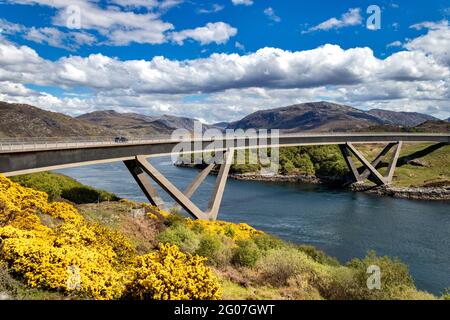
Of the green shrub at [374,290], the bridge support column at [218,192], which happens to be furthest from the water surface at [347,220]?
the green shrub at [374,290]

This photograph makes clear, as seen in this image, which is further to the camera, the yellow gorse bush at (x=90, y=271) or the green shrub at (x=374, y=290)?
the green shrub at (x=374, y=290)

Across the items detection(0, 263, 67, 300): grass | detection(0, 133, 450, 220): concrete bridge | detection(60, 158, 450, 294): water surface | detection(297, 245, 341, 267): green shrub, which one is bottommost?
detection(60, 158, 450, 294): water surface

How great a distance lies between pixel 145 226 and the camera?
33188 mm

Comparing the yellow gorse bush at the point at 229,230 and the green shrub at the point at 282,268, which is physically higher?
the green shrub at the point at 282,268

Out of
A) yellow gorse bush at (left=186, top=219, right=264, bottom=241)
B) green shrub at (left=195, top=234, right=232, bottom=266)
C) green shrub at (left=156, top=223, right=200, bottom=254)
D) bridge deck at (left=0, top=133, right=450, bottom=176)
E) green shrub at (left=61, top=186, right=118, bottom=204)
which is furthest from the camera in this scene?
green shrub at (left=61, top=186, right=118, bottom=204)

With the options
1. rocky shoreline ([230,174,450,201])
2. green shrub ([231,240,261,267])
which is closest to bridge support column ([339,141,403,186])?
rocky shoreline ([230,174,450,201])

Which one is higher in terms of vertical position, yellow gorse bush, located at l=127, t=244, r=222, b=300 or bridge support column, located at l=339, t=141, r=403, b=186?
yellow gorse bush, located at l=127, t=244, r=222, b=300

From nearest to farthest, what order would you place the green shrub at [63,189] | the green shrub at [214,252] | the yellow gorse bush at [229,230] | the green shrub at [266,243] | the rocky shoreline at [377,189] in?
1. the green shrub at [214,252]
2. the green shrub at [266,243]
3. the yellow gorse bush at [229,230]
4. the green shrub at [63,189]
5. the rocky shoreline at [377,189]

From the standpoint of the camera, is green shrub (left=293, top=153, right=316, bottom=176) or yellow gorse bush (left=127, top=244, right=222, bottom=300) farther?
green shrub (left=293, top=153, right=316, bottom=176)

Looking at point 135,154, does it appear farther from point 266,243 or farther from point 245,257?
point 245,257

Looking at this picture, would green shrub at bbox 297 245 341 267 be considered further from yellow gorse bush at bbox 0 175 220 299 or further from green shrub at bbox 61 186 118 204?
green shrub at bbox 61 186 118 204

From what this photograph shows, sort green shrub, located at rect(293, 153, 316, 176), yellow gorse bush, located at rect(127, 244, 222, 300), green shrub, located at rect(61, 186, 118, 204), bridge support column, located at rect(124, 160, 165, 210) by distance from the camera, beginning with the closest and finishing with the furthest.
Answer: yellow gorse bush, located at rect(127, 244, 222, 300) → green shrub, located at rect(61, 186, 118, 204) → bridge support column, located at rect(124, 160, 165, 210) → green shrub, located at rect(293, 153, 316, 176)

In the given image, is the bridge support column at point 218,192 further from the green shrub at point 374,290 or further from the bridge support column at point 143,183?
the green shrub at point 374,290

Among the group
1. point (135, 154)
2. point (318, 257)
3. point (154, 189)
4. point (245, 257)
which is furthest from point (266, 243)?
point (135, 154)
